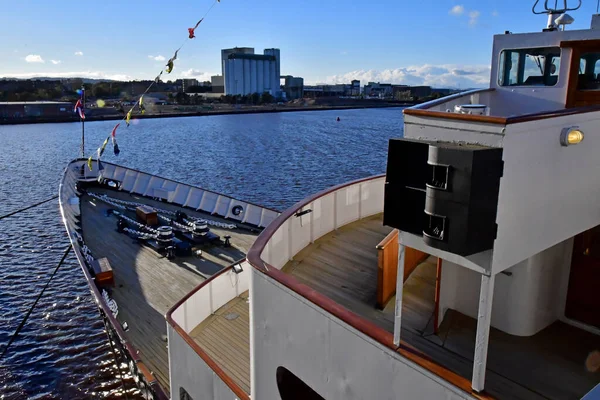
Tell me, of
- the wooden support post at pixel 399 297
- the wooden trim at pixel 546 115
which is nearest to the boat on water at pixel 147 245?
the wooden support post at pixel 399 297

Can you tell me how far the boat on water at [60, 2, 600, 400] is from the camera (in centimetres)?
378

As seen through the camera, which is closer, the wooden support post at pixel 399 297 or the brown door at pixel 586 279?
the wooden support post at pixel 399 297

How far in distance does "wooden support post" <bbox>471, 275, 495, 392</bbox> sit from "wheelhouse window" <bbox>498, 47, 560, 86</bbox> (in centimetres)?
462

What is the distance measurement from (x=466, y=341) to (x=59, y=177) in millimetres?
57928

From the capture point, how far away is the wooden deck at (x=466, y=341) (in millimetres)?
4848

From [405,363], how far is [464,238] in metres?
1.59

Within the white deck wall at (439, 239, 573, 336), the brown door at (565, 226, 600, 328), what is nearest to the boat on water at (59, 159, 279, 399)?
the white deck wall at (439, 239, 573, 336)

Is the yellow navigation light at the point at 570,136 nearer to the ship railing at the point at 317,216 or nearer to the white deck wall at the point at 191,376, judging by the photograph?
the ship railing at the point at 317,216

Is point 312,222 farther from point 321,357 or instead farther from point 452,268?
point 321,357

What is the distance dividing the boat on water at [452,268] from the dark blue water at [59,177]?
417 inches

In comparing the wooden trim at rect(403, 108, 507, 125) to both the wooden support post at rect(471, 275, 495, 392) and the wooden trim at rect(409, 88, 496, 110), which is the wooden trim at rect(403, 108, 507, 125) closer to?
the wooden trim at rect(409, 88, 496, 110)

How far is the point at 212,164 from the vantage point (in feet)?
203

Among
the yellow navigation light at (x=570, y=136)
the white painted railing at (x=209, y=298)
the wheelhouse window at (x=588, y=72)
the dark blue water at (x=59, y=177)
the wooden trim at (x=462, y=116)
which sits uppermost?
the wheelhouse window at (x=588, y=72)

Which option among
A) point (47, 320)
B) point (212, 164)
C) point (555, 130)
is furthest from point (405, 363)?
point (212, 164)
